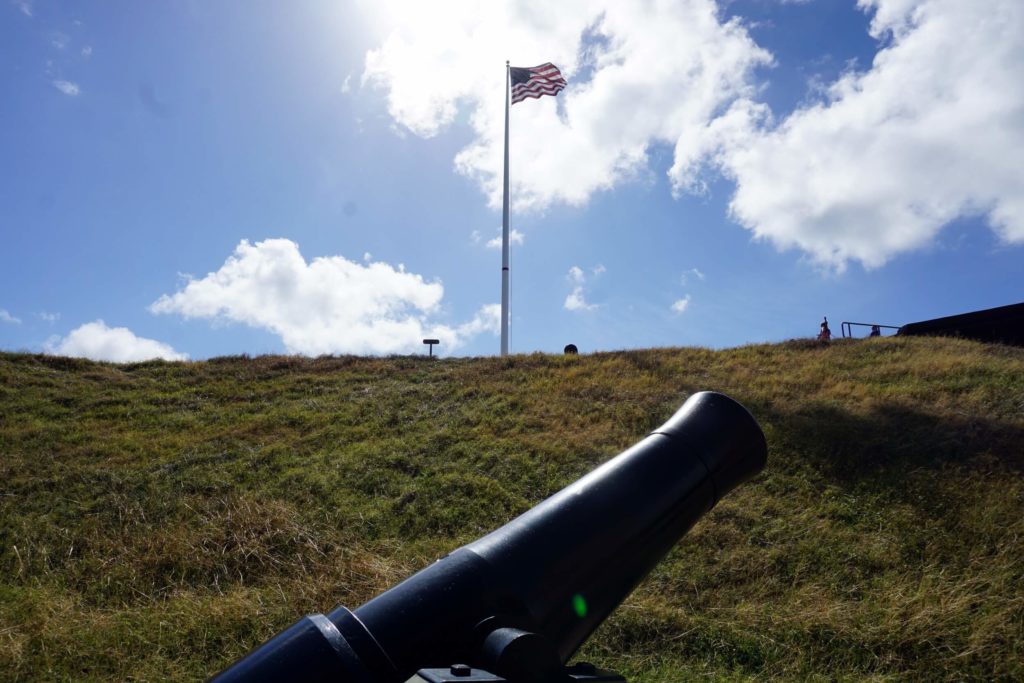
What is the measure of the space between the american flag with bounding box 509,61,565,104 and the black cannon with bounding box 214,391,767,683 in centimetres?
2306

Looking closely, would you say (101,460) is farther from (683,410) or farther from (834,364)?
(834,364)

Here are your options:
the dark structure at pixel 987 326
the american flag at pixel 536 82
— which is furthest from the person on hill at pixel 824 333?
the american flag at pixel 536 82

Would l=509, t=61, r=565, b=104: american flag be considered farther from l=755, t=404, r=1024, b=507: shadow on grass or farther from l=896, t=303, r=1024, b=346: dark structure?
l=755, t=404, r=1024, b=507: shadow on grass

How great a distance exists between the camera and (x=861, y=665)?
4.82 meters

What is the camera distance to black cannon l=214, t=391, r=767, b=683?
169cm

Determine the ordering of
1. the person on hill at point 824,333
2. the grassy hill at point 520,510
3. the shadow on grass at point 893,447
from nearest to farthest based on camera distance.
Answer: the grassy hill at point 520,510 → the shadow on grass at point 893,447 → the person on hill at point 824,333

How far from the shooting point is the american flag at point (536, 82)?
80.5ft

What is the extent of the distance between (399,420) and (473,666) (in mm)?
11315

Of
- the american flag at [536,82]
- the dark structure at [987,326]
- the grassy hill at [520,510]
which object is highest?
the american flag at [536,82]

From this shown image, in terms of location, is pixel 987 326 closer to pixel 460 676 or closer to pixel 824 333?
pixel 824 333

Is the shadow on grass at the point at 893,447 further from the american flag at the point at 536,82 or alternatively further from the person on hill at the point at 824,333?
the american flag at the point at 536,82

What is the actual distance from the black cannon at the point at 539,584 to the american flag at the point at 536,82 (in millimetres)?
23057

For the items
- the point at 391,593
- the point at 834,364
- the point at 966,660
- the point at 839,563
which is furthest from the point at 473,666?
the point at 834,364

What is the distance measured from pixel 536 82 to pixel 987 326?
48.0 feet
